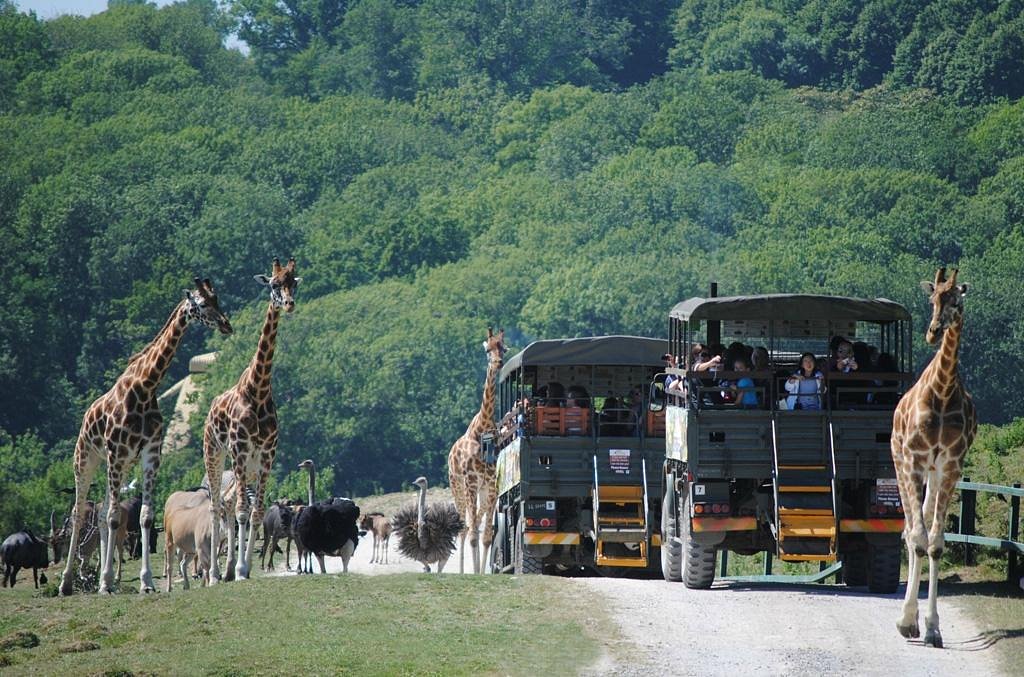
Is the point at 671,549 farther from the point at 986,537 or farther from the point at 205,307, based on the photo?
the point at 205,307

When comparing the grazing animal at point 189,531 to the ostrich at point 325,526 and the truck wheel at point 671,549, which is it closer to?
the ostrich at point 325,526

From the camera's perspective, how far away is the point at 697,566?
996 inches

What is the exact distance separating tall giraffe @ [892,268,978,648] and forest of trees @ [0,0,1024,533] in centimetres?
3739

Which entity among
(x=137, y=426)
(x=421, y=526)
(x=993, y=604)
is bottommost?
(x=993, y=604)

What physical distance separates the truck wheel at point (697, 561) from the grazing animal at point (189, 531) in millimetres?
7607

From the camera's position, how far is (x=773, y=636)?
21422mm

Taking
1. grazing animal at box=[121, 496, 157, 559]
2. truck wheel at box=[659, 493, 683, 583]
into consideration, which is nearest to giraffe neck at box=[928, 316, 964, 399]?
truck wheel at box=[659, 493, 683, 583]

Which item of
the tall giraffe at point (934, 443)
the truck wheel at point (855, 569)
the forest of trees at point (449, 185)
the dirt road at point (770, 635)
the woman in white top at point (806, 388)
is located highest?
the forest of trees at point (449, 185)

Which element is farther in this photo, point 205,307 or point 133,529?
point 133,529

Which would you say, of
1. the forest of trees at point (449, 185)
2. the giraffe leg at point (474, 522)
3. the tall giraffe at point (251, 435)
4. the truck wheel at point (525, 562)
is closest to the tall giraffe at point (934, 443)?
the truck wheel at point (525, 562)

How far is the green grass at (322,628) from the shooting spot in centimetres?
2036

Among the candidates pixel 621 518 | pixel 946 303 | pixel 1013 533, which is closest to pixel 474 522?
pixel 621 518

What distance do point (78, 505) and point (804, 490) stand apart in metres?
10.5

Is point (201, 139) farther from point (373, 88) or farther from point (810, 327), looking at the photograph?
point (810, 327)
